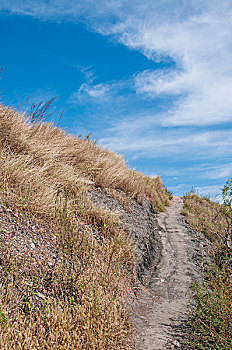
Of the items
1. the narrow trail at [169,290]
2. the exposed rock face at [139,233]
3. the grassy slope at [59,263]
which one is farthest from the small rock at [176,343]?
the exposed rock face at [139,233]

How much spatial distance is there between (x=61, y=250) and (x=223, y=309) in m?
2.53

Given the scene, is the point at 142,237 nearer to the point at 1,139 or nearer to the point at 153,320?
the point at 153,320

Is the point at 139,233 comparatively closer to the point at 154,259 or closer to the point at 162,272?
the point at 154,259

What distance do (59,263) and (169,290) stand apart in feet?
10.1

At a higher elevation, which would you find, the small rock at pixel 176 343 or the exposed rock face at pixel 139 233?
the exposed rock face at pixel 139 233

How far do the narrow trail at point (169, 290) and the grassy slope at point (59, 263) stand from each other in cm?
50

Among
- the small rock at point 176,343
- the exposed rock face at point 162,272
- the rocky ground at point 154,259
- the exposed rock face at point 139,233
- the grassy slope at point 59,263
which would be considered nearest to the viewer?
the grassy slope at point 59,263

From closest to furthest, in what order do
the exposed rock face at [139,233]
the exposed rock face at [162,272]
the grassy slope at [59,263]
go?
the grassy slope at [59,263], the exposed rock face at [162,272], the exposed rock face at [139,233]

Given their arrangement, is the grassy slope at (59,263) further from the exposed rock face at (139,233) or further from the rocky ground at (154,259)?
the exposed rock face at (139,233)

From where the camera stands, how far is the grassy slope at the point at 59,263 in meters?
2.95

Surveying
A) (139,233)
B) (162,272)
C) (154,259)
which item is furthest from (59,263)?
(154,259)

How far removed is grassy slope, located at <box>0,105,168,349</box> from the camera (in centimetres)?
295

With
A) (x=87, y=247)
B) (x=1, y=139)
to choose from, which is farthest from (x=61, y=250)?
(x=1, y=139)

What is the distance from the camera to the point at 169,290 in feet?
19.1
